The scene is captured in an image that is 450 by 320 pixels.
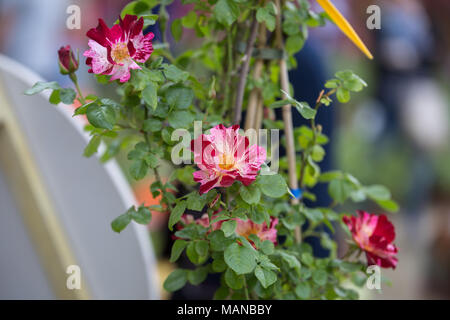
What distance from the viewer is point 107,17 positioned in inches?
92.5

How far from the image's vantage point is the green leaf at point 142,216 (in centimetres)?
53

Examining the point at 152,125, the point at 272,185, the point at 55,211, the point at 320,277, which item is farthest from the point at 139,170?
the point at 55,211

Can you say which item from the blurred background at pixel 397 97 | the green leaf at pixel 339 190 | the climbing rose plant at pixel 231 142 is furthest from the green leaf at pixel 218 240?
the blurred background at pixel 397 97

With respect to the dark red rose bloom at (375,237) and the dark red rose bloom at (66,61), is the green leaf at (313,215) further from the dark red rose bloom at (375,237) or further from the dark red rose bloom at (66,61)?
the dark red rose bloom at (66,61)

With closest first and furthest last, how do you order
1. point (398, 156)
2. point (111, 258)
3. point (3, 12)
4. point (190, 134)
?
point (190, 134) < point (111, 258) < point (3, 12) < point (398, 156)

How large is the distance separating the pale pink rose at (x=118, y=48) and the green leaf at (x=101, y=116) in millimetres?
34

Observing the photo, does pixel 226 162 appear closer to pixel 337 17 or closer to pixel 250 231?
pixel 250 231

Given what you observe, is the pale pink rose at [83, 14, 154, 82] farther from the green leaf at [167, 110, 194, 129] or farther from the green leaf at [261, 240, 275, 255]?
the green leaf at [261, 240, 275, 255]

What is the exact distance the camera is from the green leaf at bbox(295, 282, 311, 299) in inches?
21.3

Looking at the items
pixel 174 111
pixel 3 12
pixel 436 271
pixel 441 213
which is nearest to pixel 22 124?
pixel 174 111

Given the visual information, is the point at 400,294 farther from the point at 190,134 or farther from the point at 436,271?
the point at 190,134

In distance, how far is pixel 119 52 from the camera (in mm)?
469

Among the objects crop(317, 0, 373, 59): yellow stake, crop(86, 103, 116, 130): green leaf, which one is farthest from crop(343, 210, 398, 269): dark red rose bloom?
crop(86, 103, 116, 130): green leaf

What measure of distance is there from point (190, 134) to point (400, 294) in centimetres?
215
